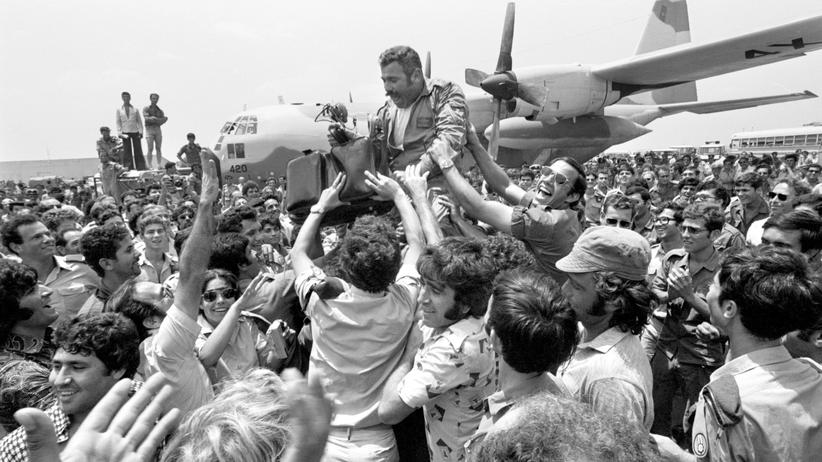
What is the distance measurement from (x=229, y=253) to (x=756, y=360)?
290 centimetres

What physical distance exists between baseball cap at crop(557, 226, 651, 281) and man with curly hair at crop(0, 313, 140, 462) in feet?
5.80

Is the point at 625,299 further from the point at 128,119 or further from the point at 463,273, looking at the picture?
the point at 128,119

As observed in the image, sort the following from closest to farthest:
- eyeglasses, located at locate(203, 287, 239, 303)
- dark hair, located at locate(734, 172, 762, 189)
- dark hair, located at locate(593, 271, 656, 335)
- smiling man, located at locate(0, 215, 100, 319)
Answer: dark hair, located at locate(593, 271, 656, 335) < eyeglasses, located at locate(203, 287, 239, 303) < smiling man, located at locate(0, 215, 100, 319) < dark hair, located at locate(734, 172, 762, 189)

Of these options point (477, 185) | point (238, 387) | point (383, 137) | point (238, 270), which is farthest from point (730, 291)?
point (477, 185)

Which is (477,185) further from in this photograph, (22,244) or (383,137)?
(22,244)

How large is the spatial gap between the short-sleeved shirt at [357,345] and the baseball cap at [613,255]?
77 cm

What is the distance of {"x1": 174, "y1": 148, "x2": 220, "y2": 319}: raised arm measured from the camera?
2.13 metres

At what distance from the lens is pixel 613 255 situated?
215cm

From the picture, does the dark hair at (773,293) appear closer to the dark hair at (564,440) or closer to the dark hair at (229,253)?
the dark hair at (564,440)

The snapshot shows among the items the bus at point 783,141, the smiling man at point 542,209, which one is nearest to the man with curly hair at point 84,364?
the smiling man at point 542,209

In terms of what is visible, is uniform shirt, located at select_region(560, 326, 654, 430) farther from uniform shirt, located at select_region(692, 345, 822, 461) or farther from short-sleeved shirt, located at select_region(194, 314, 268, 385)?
short-sleeved shirt, located at select_region(194, 314, 268, 385)

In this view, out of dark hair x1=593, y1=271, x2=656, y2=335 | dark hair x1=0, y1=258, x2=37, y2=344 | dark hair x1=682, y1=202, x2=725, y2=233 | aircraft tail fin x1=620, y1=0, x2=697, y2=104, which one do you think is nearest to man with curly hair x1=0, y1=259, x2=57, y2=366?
dark hair x1=0, y1=258, x2=37, y2=344

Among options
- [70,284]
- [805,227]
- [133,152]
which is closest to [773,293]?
[805,227]

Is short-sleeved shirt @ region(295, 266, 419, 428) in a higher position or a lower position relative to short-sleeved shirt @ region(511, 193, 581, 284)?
lower
